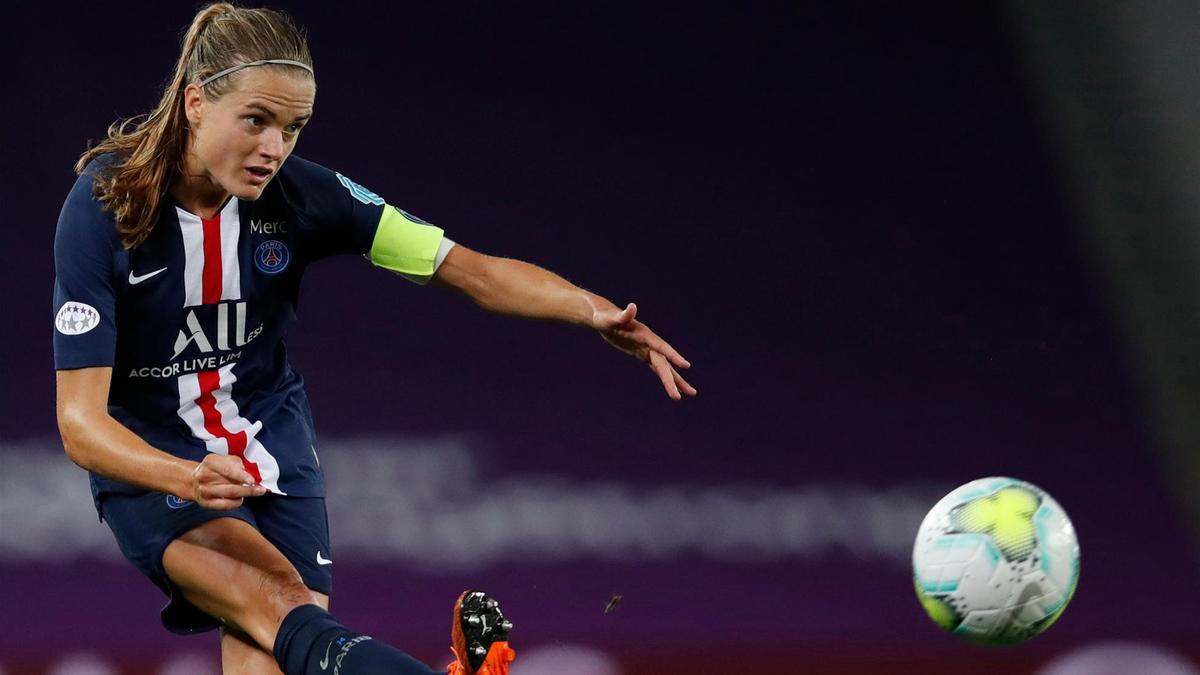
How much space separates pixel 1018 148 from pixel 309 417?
279 centimetres

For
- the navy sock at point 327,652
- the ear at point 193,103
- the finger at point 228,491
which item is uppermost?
the ear at point 193,103

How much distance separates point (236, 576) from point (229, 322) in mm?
475

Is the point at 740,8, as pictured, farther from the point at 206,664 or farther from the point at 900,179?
the point at 206,664

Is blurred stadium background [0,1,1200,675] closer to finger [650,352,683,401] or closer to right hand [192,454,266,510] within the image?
finger [650,352,683,401]

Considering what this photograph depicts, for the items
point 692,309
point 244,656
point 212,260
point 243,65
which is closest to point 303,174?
point 212,260

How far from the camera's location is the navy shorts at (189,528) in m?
2.85

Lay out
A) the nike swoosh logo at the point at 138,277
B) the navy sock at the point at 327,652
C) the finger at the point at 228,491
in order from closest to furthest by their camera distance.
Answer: the finger at the point at 228,491 < the navy sock at the point at 327,652 < the nike swoosh logo at the point at 138,277

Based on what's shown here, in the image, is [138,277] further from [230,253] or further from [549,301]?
[549,301]

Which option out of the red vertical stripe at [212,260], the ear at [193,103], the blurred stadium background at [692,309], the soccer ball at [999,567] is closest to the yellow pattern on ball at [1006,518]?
the soccer ball at [999,567]

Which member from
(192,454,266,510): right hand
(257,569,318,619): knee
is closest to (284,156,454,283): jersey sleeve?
(257,569,318,619): knee

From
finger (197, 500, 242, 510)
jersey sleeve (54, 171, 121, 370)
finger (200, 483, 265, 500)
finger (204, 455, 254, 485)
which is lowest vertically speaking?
finger (197, 500, 242, 510)

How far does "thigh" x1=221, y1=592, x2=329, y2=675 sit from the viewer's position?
9.59ft

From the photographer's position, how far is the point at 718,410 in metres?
5.14

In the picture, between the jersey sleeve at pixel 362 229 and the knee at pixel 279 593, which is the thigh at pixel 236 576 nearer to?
the knee at pixel 279 593
